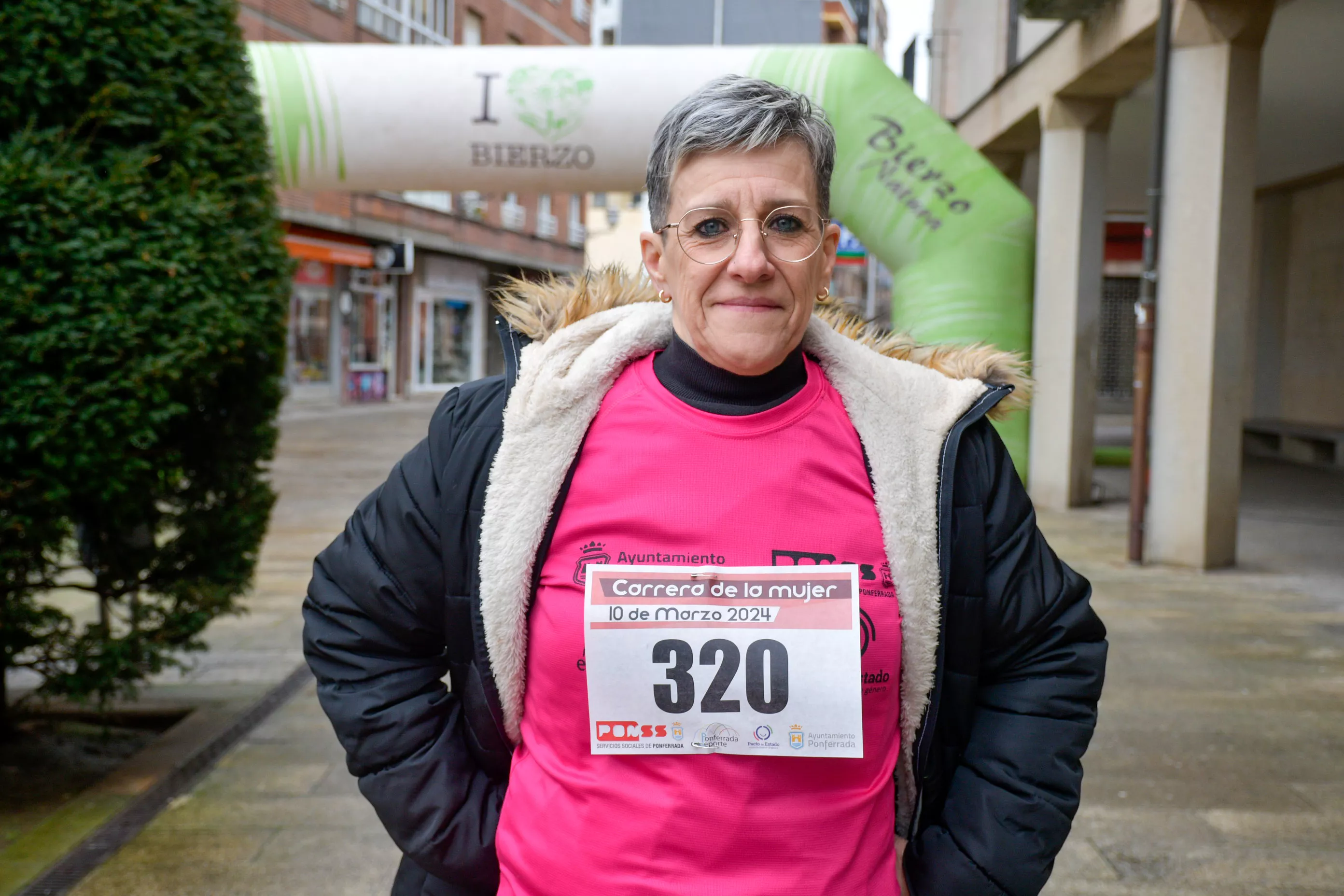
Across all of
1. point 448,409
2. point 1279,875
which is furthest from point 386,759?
point 1279,875

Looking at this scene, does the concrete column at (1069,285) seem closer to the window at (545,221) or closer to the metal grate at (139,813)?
the metal grate at (139,813)

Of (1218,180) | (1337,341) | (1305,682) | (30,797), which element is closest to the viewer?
(30,797)

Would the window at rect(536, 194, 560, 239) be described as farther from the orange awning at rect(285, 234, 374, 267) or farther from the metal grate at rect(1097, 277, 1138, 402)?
the metal grate at rect(1097, 277, 1138, 402)

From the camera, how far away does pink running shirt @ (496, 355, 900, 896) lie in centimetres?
160

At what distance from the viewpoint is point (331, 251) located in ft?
78.2

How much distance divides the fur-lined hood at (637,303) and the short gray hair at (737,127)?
0.20m

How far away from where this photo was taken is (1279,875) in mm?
3322

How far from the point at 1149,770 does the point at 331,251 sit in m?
22.0

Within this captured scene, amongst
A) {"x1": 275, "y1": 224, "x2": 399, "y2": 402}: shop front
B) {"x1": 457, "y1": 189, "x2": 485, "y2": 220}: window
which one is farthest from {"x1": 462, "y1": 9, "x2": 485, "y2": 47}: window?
{"x1": 275, "y1": 224, "x2": 399, "y2": 402}: shop front

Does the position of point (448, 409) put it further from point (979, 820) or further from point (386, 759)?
point (979, 820)

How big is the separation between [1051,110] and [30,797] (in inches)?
370

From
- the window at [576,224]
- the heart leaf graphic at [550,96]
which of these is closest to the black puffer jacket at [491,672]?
the heart leaf graphic at [550,96]

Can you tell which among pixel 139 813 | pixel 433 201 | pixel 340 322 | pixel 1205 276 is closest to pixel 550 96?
pixel 1205 276

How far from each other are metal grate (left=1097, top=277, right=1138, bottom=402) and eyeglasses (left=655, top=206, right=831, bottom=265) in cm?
2229
